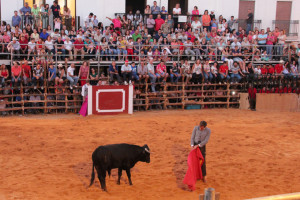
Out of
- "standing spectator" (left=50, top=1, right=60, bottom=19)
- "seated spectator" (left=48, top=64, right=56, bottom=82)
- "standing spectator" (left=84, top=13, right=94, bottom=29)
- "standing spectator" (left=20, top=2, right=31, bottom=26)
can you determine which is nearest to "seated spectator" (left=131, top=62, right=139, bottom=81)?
"seated spectator" (left=48, top=64, right=56, bottom=82)

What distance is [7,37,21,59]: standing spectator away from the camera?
729 inches

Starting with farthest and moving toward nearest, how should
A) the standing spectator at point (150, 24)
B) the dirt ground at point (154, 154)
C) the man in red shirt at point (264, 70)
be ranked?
the standing spectator at point (150, 24)
the man in red shirt at point (264, 70)
the dirt ground at point (154, 154)

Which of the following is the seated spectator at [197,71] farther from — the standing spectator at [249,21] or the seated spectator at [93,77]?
the standing spectator at [249,21]

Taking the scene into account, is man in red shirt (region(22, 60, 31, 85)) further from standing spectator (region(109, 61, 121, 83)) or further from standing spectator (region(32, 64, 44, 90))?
standing spectator (region(109, 61, 121, 83))

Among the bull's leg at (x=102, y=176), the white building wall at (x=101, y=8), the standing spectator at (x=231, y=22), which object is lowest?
the bull's leg at (x=102, y=176)

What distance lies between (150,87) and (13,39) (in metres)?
6.51

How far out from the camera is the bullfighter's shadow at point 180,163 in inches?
409

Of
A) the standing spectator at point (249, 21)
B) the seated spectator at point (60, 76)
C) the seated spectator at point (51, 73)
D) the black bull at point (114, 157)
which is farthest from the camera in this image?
the standing spectator at point (249, 21)

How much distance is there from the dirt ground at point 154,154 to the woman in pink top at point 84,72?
180 cm

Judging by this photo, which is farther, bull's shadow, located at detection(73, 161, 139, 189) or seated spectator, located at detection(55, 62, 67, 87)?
seated spectator, located at detection(55, 62, 67, 87)

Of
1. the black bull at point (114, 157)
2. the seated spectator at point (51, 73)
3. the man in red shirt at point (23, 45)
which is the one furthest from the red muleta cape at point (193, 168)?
the man in red shirt at point (23, 45)

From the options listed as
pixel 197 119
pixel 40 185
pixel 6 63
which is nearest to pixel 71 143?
pixel 40 185

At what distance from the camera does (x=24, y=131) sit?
1504 centimetres

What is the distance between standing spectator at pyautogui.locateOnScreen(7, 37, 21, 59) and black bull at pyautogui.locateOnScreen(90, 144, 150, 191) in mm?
10597
